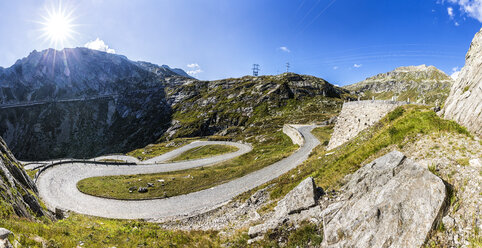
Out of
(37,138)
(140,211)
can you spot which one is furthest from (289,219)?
(37,138)

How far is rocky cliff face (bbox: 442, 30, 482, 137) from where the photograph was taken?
44.7 feet

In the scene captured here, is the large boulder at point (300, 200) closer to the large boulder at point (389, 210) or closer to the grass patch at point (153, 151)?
the large boulder at point (389, 210)

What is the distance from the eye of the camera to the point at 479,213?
25.6 feet

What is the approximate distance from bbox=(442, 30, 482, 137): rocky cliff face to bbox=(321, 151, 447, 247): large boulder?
712 centimetres

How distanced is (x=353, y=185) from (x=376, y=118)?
24540mm

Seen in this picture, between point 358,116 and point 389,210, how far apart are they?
3228 centimetres

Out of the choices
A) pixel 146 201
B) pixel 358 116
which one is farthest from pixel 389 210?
pixel 146 201

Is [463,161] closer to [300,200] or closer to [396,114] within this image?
[300,200]

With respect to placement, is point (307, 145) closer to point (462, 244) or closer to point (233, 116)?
point (462, 244)

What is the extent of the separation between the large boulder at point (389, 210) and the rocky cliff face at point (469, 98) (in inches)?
280

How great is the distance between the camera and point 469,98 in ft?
48.4

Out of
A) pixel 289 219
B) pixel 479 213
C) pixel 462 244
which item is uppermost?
pixel 479 213

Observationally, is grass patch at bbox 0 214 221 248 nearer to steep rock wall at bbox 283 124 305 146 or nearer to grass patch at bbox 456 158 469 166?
grass patch at bbox 456 158 469 166

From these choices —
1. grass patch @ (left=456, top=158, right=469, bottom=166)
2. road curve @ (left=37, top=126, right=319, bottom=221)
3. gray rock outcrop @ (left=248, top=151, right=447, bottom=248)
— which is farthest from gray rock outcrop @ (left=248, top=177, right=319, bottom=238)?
road curve @ (left=37, top=126, right=319, bottom=221)
